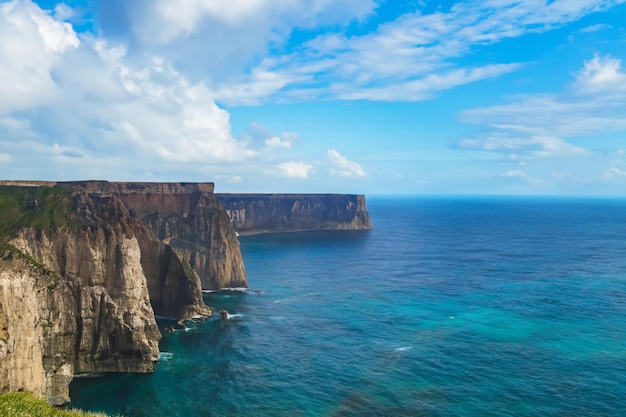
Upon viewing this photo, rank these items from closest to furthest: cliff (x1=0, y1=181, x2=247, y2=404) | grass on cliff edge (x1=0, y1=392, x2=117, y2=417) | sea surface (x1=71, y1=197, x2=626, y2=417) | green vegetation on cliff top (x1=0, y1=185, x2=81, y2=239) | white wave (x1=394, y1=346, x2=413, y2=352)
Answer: grass on cliff edge (x1=0, y1=392, x2=117, y2=417), cliff (x1=0, y1=181, x2=247, y2=404), sea surface (x1=71, y1=197, x2=626, y2=417), green vegetation on cliff top (x1=0, y1=185, x2=81, y2=239), white wave (x1=394, y1=346, x2=413, y2=352)

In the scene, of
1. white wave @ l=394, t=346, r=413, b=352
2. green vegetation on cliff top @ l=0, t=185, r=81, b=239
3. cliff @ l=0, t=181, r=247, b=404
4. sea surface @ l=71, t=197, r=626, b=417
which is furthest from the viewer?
white wave @ l=394, t=346, r=413, b=352

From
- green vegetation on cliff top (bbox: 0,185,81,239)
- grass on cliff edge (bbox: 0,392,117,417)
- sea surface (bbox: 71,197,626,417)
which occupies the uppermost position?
green vegetation on cliff top (bbox: 0,185,81,239)

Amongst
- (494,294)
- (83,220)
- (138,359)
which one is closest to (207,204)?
(83,220)

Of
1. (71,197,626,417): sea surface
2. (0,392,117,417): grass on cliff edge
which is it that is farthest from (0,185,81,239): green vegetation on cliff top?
(0,392,117,417): grass on cliff edge

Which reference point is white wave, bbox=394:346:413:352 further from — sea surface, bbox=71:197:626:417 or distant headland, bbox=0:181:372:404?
distant headland, bbox=0:181:372:404

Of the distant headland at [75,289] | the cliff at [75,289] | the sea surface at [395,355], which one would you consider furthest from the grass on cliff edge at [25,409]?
the sea surface at [395,355]

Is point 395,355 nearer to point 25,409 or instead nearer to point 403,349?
point 403,349

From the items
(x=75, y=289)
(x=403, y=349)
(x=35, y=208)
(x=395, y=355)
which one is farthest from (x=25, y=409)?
(x=403, y=349)
